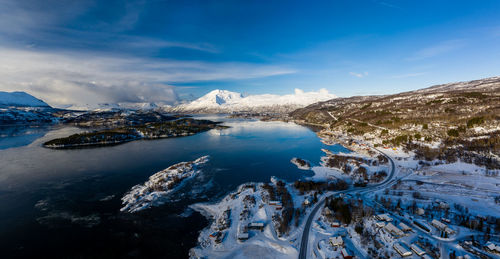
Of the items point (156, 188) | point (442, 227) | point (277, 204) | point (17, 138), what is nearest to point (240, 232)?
point (277, 204)

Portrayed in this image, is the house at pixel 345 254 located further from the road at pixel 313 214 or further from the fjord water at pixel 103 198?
the fjord water at pixel 103 198

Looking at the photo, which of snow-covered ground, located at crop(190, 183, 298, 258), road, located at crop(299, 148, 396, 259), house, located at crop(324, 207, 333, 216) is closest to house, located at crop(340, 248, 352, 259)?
road, located at crop(299, 148, 396, 259)

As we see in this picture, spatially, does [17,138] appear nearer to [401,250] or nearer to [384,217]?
[384,217]

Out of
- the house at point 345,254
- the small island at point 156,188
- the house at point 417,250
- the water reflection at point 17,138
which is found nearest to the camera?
the house at point 417,250

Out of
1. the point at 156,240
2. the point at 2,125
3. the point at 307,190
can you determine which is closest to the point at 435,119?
the point at 307,190

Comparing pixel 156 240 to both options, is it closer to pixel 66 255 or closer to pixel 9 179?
pixel 66 255

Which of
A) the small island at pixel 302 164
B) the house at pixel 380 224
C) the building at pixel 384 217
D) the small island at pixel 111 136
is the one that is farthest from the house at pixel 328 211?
the small island at pixel 111 136

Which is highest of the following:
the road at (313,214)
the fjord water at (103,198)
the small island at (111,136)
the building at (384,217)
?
the small island at (111,136)

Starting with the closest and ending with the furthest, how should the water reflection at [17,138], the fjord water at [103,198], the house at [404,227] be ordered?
the fjord water at [103,198]
the house at [404,227]
the water reflection at [17,138]

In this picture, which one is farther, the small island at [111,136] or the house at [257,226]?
the small island at [111,136]
